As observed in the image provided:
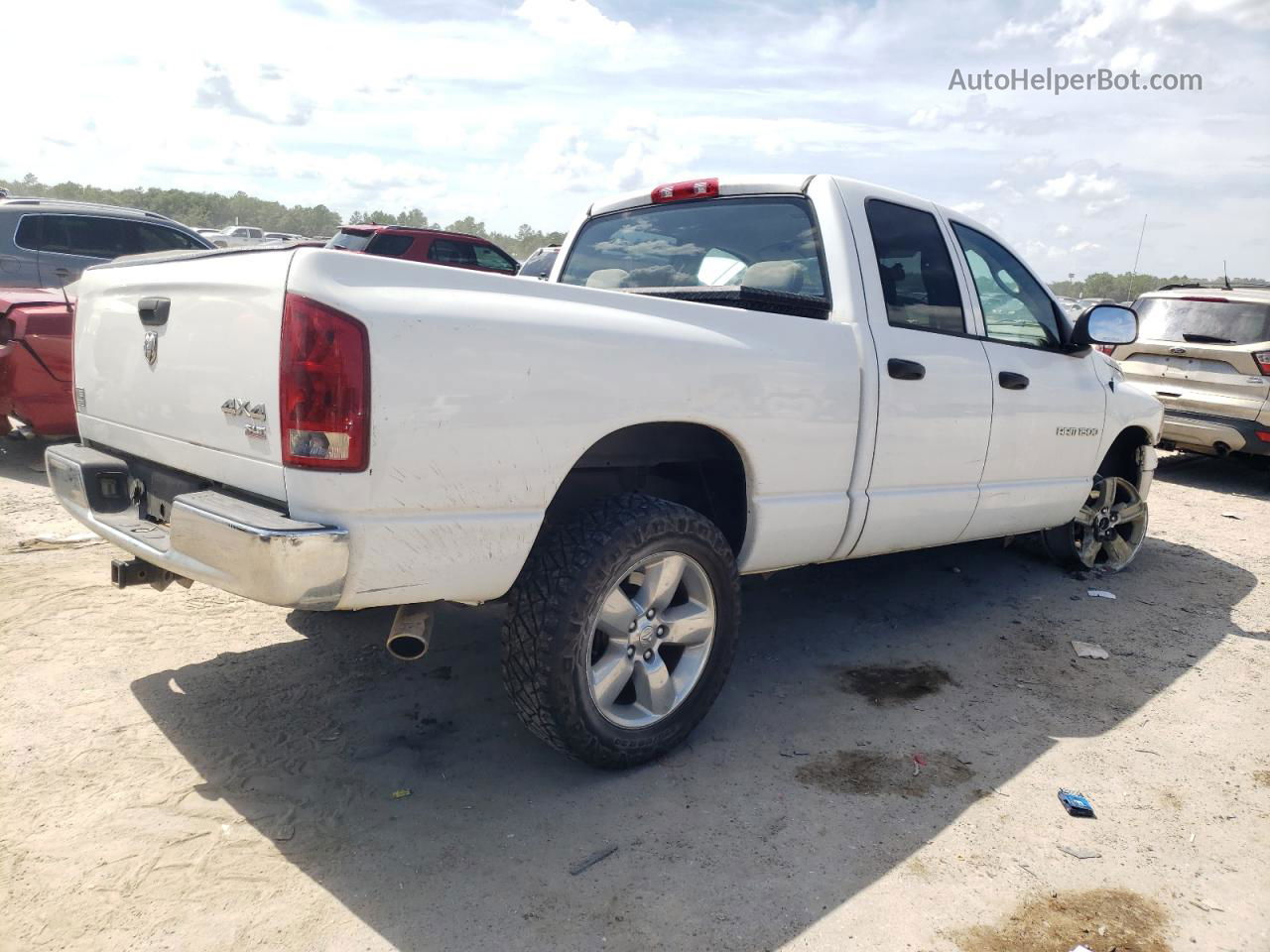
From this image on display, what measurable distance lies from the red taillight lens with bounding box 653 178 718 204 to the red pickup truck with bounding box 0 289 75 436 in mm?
4379

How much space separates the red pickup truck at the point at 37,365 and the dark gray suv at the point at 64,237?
294 cm

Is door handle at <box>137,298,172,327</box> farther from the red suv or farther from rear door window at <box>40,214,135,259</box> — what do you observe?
the red suv

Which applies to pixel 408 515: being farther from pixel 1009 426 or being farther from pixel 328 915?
pixel 1009 426

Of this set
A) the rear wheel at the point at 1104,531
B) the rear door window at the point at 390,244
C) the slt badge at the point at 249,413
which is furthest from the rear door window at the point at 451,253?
the slt badge at the point at 249,413

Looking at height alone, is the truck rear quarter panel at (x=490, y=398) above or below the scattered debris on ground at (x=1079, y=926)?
above

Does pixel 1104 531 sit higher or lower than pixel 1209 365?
lower

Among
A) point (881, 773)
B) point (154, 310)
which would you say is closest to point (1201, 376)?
point (881, 773)

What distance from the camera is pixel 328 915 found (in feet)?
7.59

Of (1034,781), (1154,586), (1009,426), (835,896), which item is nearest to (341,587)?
(835,896)

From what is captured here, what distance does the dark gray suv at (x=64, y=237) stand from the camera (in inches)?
358

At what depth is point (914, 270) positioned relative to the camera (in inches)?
152

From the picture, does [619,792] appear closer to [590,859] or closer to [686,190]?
[590,859]

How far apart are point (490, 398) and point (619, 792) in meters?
1.36

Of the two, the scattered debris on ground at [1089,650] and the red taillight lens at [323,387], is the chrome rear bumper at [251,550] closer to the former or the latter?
the red taillight lens at [323,387]
